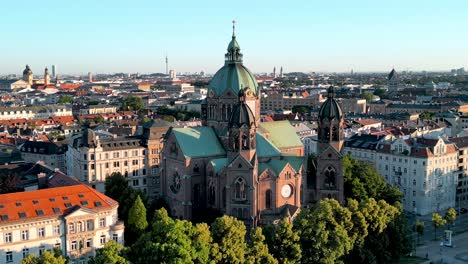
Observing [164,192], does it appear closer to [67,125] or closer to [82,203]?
[82,203]

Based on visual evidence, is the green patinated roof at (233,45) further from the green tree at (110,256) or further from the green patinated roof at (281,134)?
the green tree at (110,256)

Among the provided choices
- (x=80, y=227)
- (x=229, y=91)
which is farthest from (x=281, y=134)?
(x=80, y=227)

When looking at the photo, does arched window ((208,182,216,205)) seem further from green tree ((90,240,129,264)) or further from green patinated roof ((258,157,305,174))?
green tree ((90,240,129,264))

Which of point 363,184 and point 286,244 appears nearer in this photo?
point 286,244

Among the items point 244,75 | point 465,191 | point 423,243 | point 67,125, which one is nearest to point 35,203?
point 244,75

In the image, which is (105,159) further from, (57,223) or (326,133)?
(326,133)

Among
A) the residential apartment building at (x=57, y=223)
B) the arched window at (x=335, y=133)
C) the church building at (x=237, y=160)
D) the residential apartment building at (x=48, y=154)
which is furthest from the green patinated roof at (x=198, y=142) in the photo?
the residential apartment building at (x=48, y=154)

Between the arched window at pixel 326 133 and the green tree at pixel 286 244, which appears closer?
the green tree at pixel 286 244
